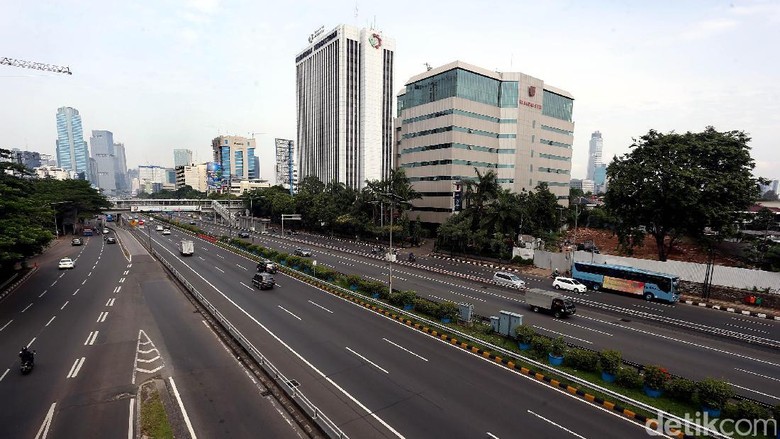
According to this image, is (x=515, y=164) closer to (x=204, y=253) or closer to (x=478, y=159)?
(x=478, y=159)

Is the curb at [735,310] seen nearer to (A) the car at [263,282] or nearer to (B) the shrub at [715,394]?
(B) the shrub at [715,394]

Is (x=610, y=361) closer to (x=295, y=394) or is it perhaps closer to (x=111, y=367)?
(x=295, y=394)

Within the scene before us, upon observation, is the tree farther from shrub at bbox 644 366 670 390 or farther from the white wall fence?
shrub at bbox 644 366 670 390

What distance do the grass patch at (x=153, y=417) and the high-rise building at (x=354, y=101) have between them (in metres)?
137

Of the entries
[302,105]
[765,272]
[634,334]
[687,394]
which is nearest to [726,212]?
[765,272]

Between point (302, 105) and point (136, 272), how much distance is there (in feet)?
513

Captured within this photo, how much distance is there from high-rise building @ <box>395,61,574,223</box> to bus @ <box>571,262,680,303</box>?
1474 inches

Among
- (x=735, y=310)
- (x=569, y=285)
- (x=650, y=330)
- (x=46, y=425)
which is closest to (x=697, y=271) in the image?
(x=735, y=310)

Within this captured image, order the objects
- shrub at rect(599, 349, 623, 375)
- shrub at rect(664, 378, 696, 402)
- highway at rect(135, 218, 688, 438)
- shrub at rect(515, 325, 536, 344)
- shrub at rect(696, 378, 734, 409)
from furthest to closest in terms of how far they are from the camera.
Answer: shrub at rect(515, 325, 536, 344), shrub at rect(599, 349, 623, 375), shrub at rect(664, 378, 696, 402), shrub at rect(696, 378, 734, 409), highway at rect(135, 218, 688, 438)

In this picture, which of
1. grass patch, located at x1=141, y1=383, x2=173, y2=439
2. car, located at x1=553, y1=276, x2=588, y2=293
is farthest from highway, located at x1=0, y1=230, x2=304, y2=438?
car, located at x1=553, y1=276, x2=588, y2=293

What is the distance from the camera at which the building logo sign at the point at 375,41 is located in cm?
15188

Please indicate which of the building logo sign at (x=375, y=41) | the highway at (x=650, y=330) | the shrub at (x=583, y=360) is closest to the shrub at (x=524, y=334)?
the shrub at (x=583, y=360)

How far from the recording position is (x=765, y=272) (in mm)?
36688

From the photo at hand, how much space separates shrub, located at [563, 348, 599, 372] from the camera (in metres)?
18.9
